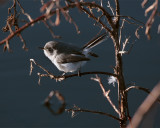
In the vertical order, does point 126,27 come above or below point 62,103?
above

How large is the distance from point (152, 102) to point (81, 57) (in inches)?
42.9

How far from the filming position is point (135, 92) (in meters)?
2.91

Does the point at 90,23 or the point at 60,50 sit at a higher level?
the point at 90,23

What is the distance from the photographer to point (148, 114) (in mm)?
444

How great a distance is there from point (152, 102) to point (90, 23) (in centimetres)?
287

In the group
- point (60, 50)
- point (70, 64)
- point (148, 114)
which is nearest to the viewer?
point (148, 114)

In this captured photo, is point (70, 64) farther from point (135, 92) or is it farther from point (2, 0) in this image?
point (135, 92)

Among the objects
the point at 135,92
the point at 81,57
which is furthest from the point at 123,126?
the point at 135,92

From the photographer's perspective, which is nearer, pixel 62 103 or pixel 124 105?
pixel 62 103

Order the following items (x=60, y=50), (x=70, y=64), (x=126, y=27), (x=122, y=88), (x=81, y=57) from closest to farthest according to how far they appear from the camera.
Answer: (x=122, y=88)
(x=81, y=57)
(x=70, y=64)
(x=60, y=50)
(x=126, y=27)

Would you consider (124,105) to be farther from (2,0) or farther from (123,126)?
(2,0)

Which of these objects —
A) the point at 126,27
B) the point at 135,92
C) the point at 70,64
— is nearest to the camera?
the point at 70,64

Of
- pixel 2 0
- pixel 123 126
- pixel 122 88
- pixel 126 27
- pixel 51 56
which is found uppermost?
pixel 126 27

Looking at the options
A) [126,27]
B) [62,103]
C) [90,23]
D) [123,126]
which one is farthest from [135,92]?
[62,103]
